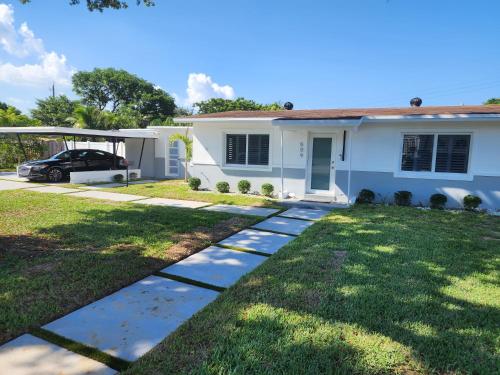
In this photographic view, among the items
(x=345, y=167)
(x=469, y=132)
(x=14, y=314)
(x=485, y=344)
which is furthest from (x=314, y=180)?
(x=14, y=314)

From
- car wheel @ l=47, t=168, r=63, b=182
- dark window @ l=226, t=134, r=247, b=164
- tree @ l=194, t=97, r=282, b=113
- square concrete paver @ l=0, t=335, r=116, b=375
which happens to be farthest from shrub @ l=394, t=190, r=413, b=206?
tree @ l=194, t=97, r=282, b=113

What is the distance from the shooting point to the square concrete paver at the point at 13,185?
36.5ft

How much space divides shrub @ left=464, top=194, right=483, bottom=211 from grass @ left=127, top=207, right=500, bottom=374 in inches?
162

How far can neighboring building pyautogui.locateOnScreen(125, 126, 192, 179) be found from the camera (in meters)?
16.2

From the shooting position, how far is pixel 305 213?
8461mm

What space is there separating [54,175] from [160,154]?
5001 mm

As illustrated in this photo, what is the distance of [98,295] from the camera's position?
11.1 ft

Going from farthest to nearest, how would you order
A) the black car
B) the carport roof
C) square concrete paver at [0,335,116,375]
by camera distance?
the black car < the carport roof < square concrete paver at [0,335,116,375]

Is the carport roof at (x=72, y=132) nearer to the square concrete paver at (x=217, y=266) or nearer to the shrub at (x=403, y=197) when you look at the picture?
the square concrete paver at (x=217, y=266)

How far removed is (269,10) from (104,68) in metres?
38.2

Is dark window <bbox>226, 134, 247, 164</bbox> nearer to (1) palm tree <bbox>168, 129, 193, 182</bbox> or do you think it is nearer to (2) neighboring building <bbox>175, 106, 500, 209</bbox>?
(2) neighboring building <bbox>175, 106, 500, 209</bbox>

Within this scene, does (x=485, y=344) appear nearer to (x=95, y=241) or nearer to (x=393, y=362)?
(x=393, y=362)

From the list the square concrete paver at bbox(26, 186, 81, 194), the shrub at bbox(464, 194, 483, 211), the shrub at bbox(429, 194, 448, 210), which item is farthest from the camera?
the square concrete paver at bbox(26, 186, 81, 194)

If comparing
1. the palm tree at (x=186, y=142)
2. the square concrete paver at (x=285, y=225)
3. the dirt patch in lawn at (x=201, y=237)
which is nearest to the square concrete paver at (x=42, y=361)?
the dirt patch in lawn at (x=201, y=237)
